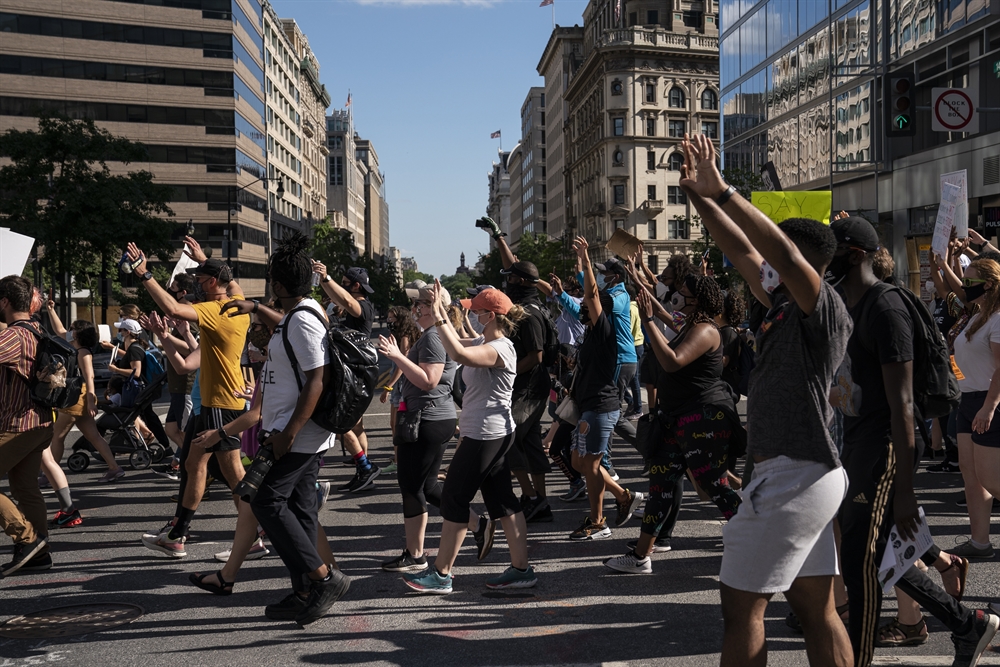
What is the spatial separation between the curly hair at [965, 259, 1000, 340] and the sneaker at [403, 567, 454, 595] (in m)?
3.82

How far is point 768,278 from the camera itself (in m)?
3.48

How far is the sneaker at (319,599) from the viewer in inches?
206

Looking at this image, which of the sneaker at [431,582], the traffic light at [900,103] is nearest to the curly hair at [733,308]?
the sneaker at [431,582]

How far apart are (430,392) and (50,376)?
2.66m

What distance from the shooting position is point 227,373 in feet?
22.8

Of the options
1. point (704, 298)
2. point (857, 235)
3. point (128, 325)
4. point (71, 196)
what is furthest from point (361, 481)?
point (71, 196)

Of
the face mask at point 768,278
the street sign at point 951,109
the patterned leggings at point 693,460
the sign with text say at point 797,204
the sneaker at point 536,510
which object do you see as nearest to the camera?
the face mask at point 768,278

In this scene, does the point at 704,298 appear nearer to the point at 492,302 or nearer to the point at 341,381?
the point at 492,302

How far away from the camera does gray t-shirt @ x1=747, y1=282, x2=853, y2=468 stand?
3248 mm

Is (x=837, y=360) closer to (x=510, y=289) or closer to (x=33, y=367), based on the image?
(x=510, y=289)

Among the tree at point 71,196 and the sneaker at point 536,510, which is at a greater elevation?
the tree at point 71,196

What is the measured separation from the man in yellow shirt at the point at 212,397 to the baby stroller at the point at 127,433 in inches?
188

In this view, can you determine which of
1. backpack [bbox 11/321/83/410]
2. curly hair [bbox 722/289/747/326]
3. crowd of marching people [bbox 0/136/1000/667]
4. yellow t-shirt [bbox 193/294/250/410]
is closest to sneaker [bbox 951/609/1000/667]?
crowd of marching people [bbox 0/136/1000/667]

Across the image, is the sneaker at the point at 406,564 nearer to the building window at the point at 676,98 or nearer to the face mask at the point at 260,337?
the face mask at the point at 260,337
